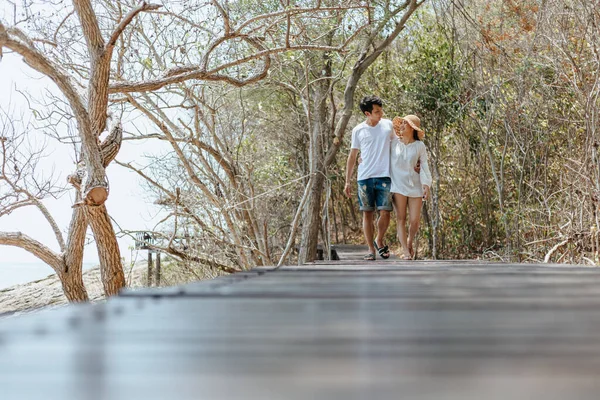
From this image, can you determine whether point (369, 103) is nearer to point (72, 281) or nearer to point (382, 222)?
point (382, 222)

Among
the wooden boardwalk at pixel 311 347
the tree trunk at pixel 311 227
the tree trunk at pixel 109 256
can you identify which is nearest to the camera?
the wooden boardwalk at pixel 311 347

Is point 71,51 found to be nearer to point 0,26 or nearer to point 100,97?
point 100,97

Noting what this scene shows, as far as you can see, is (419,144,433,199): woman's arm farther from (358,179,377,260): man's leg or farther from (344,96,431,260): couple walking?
(358,179,377,260): man's leg

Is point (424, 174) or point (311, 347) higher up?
point (424, 174)

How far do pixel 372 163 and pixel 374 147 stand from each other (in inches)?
6.8

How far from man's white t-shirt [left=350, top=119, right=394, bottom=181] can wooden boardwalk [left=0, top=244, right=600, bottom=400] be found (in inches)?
195

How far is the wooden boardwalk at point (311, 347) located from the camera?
0.99m

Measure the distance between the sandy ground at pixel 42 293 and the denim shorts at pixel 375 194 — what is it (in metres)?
8.79

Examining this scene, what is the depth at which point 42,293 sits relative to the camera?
1750cm

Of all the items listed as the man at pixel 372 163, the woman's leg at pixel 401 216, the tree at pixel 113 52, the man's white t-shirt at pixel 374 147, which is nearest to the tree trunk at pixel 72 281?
the tree at pixel 113 52

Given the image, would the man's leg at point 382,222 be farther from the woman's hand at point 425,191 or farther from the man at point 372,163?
the woman's hand at point 425,191

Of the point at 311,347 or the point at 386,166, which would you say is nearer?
the point at 311,347

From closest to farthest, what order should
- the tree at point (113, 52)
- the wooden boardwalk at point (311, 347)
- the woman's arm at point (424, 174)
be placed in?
1. the wooden boardwalk at point (311, 347)
2. the woman's arm at point (424, 174)
3. the tree at point (113, 52)

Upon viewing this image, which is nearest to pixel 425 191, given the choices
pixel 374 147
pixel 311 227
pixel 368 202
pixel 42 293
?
pixel 368 202
